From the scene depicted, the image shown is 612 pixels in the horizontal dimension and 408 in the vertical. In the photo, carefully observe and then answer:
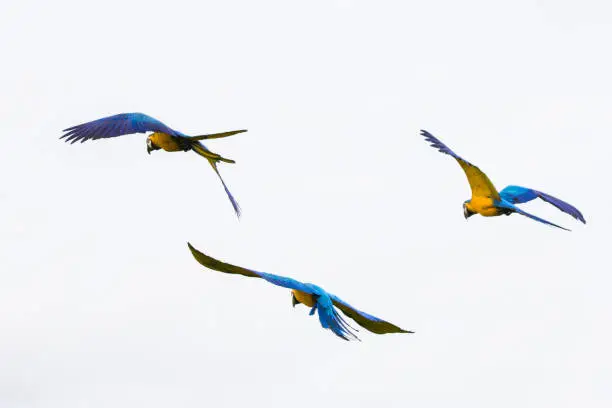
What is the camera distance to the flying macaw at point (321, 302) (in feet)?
56.0

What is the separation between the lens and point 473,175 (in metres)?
20.2

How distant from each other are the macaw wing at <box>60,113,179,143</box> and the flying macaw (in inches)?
162

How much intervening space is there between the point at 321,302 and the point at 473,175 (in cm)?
382

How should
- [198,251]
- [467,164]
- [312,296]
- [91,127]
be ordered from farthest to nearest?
1. [91,127]
2. [467,164]
3. [312,296]
4. [198,251]

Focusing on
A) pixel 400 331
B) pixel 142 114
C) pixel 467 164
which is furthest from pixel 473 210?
pixel 142 114

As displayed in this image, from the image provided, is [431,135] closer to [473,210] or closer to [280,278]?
[473,210]

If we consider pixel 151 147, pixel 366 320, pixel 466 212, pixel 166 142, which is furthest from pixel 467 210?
pixel 151 147

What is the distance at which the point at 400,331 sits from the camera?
59.4 feet

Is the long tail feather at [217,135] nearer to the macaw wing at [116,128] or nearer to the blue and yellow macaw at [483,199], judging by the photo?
the macaw wing at [116,128]

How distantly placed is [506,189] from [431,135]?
3328mm

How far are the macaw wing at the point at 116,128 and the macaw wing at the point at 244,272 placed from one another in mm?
4118

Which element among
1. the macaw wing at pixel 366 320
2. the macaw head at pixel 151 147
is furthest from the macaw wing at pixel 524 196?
the macaw head at pixel 151 147

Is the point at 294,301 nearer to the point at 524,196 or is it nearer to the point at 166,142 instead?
the point at 166,142

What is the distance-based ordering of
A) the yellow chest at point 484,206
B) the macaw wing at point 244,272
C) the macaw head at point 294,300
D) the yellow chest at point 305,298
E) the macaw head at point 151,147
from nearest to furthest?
the macaw wing at point 244,272 < the yellow chest at point 305,298 < the macaw head at point 294,300 < the yellow chest at point 484,206 < the macaw head at point 151,147
